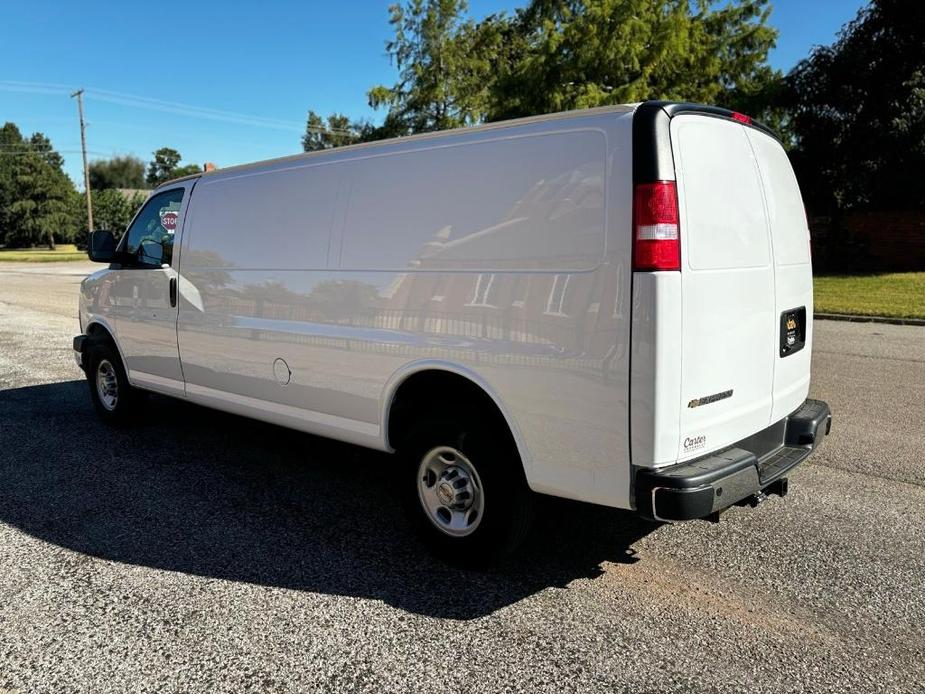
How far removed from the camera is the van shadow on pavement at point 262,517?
12.0 feet

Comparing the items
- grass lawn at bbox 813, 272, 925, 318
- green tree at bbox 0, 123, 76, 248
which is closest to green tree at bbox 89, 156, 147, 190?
green tree at bbox 0, 123, 76, 248

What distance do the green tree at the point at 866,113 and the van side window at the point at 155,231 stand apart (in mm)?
20293

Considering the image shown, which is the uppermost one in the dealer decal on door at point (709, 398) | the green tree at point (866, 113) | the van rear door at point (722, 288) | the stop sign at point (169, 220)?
the green tree at point (866, 113)

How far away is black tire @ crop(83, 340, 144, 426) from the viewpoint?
6.41m

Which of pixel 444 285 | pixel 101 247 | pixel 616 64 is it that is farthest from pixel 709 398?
pixel 616 64

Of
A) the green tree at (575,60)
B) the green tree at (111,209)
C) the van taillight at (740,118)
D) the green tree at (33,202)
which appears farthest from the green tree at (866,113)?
the green tree at (33,202)

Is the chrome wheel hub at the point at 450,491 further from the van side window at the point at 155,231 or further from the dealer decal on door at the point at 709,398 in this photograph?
the van side window at the point at 155,231

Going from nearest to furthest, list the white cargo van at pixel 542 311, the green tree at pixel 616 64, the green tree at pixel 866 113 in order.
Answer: the white cargo van at pixel 542 311 < the green tree at pixel 866 113 < the green tree at pixel 616 64

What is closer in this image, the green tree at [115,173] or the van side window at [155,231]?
the van side window at [155,231]

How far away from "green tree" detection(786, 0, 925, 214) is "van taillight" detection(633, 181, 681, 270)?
2056 centimetres

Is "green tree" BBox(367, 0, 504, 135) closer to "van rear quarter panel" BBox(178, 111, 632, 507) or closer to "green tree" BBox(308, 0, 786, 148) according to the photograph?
"green tree" BBox(308, 0, 786, 148)

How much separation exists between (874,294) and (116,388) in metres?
15.6

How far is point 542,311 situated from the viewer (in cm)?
321

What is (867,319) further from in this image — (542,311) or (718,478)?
(542,311)
